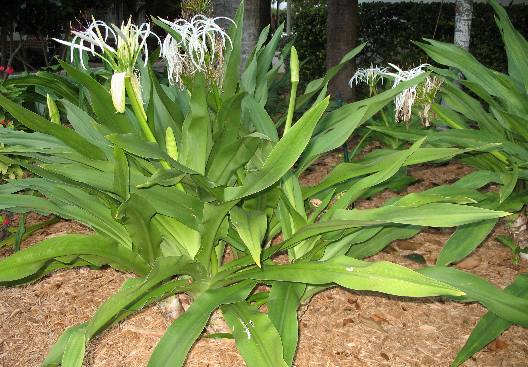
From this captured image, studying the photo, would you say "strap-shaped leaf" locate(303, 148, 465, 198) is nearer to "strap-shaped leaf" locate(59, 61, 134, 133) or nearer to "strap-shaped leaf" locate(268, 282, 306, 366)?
"strap-shaped leaf" locate(268, 282, 306, 366)

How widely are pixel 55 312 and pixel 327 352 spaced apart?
1.30m

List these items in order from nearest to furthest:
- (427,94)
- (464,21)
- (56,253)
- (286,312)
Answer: (56,253), (286,312), (427,94), (464,21)

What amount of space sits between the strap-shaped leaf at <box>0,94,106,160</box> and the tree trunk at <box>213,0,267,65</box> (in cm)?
164

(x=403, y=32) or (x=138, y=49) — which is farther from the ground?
(x=403, y=32)

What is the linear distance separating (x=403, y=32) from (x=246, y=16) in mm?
6431

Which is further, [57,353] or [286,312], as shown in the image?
[286,312]

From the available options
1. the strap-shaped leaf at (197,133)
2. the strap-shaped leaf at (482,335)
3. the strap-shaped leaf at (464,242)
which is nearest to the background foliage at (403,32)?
the strap-shaped leaf at (464,242)

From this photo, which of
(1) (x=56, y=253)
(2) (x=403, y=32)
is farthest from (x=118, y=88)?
(2) (x=403, y=32)

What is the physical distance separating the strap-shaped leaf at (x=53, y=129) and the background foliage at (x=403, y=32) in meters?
7.45

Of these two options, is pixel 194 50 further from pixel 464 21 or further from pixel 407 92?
pixel 464 21

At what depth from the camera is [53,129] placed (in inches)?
78.2

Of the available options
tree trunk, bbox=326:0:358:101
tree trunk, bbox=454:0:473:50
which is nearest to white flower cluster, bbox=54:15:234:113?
tree trunk, bbox=454:0:473:50

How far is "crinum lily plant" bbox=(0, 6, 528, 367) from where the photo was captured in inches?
68.2

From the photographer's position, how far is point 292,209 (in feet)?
6.73
